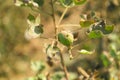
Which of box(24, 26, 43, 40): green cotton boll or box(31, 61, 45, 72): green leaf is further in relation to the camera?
box(31, 61, 45, 72): green leaf

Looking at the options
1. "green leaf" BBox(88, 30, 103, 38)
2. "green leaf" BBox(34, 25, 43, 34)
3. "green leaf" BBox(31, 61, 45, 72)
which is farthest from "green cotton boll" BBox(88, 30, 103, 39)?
"green leaf" BBox(31, 61, 45, 72)

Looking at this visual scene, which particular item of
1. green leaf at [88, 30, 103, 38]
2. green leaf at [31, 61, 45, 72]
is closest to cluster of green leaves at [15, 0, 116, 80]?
green leaf at [88, 30, 103, 38]

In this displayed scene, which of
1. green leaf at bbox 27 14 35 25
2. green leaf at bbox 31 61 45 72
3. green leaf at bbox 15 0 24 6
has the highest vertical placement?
green leaf at bbox 15 0 24 6

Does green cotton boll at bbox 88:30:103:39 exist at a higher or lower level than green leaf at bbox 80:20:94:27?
lower

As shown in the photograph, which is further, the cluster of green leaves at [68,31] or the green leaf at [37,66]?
the green leaf at [37,66]

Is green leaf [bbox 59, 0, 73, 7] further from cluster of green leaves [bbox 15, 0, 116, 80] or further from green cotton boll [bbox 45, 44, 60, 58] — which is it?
green cotton boll [bbox 45, 44, 60, 58]

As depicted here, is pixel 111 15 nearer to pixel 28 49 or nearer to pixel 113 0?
pixel 113 0

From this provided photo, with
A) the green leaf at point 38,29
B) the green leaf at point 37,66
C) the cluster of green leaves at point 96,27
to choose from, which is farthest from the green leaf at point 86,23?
the green leaf at point 37,66

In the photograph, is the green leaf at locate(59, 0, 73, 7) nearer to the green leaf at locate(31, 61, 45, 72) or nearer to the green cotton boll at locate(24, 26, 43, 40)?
the green cotton boll at locate(24, 26, 43, 40)

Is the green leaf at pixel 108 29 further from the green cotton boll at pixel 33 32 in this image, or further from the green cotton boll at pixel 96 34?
the green cotton boll at pixel 33 32

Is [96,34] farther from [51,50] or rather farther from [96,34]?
[51,50]
